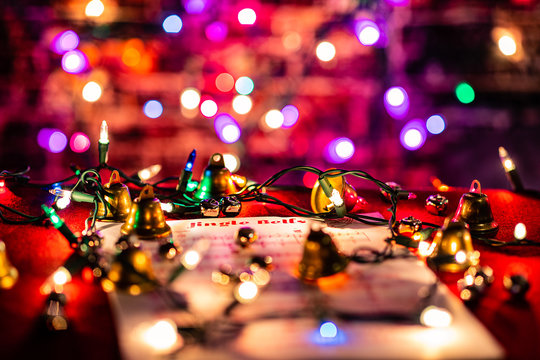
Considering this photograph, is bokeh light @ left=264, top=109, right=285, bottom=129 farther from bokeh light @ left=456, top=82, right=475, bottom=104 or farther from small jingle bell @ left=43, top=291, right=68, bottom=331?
small jingle bell @ left=43, top=291, right=68, bottom=331

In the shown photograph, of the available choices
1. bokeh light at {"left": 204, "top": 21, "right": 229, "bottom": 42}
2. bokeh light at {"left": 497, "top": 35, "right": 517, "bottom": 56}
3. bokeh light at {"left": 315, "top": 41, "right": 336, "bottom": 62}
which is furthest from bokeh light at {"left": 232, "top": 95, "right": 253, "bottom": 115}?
bokeh light at {"left": 497, "top": 35, "right": 517, "bottom": 56}

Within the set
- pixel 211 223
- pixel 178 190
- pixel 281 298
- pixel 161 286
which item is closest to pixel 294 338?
pixel 281 298

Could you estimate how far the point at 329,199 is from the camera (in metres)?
0.89

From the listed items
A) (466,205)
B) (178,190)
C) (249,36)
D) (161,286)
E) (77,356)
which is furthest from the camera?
(249,36)

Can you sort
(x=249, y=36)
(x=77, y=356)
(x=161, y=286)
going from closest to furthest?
(x=77, y=356) → (x=161, y=286) → (x=249, y=36)

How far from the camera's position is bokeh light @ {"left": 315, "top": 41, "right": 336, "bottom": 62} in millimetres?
2459

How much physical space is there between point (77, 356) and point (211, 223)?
1.23 ft

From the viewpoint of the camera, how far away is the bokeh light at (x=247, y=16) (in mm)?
2377

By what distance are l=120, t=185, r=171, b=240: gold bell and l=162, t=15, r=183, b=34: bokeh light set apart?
1734mm

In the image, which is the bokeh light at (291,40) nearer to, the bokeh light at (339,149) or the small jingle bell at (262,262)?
the bokeh light at (339,149)

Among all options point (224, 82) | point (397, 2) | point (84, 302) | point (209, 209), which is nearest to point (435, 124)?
point (397, 2)

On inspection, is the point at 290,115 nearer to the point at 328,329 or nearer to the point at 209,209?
the point at 209,209

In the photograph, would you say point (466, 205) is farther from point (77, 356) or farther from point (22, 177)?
point (22, 177)

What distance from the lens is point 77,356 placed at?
1.63 ft
